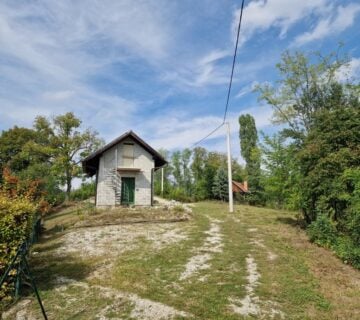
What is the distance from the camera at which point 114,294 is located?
19.6ft

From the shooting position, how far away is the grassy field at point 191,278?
5289 mm

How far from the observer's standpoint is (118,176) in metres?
20.8

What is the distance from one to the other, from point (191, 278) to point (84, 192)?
31211mm

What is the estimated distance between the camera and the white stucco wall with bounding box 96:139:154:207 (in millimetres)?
20453

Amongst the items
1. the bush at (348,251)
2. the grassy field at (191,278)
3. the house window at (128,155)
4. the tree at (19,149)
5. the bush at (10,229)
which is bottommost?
the grassy field at (191,278)

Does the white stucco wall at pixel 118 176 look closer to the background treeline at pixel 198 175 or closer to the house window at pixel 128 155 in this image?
the house window at pixel 128 155

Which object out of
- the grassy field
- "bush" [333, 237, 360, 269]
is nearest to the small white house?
the grassy field

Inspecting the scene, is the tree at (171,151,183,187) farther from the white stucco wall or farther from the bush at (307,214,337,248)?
the bush at (307,214,337,248)

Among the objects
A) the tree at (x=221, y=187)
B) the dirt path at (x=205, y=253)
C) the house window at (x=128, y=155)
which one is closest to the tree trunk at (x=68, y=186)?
the house window at (x=128, y=155)

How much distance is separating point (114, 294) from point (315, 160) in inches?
386

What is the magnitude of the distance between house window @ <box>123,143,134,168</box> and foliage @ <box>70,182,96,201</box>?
1637 centimetres

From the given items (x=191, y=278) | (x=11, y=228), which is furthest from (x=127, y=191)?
(x=11, y=228)

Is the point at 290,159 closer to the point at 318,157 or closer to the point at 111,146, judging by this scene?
the point at 318,157

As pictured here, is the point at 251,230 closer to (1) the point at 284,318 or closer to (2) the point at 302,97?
(1) the point at 284,318
